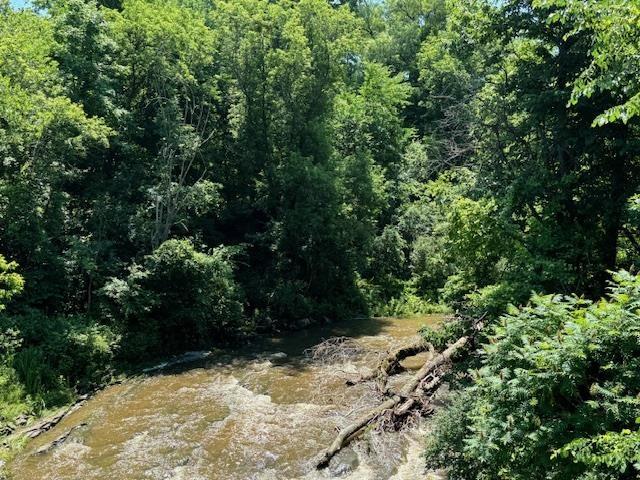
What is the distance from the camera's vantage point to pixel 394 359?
13.5 metres

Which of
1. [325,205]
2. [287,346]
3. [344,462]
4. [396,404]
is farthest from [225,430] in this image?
[325,205]

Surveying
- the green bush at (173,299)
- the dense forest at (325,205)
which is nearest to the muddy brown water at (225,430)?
the dense forest at (325,205)

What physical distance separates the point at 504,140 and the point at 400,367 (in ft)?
22.3

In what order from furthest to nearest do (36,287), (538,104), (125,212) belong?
(125,212) → (36,287) → (538,104)

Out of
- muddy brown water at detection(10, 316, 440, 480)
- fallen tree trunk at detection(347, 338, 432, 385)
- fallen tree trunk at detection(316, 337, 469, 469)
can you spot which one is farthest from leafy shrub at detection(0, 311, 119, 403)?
fallen tree trunk at detection(316, 337, 469, 469)

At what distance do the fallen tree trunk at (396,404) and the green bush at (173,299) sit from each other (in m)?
9.48

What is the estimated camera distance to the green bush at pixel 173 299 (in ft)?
56.5

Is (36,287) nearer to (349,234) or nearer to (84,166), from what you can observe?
(84,166)

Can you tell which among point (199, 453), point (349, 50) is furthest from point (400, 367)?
point (349, 50)

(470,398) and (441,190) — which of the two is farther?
(441,190)

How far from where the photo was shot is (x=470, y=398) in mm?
7523

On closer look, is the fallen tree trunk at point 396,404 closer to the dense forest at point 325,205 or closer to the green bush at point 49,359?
the dense forest at point 325,205

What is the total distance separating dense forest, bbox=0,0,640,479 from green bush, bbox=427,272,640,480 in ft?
0.11

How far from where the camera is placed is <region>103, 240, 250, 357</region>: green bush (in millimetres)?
17219
